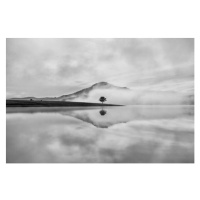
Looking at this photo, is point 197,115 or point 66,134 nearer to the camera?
point 66,134

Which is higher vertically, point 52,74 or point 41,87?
point 52,74

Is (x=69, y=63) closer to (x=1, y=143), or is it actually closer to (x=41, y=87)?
(x=41, y=87)

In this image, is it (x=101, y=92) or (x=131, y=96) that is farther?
(x=101, y=92)

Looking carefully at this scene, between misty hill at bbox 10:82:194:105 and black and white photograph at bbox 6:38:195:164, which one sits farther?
misty hill at bbox 10:82:194:105

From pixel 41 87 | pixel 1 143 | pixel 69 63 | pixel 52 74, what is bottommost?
pixel 1 143

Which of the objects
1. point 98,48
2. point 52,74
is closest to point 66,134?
point 98,48

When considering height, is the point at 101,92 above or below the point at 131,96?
above

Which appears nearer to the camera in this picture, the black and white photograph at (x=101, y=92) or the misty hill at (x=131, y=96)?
the black and white photograph at (x=101, y=92)
